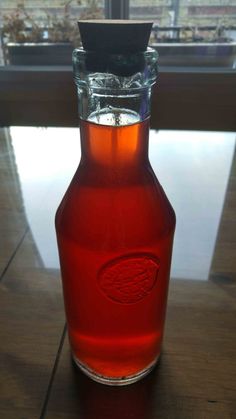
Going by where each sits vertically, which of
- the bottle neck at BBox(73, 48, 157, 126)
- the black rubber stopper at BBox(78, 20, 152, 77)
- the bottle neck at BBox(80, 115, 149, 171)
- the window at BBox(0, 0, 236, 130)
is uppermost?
the black rubber stopper at BBox(78, 20, 152, 77)

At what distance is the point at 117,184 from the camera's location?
30cm

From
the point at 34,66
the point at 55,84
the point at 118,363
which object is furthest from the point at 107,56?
the point at 34,66

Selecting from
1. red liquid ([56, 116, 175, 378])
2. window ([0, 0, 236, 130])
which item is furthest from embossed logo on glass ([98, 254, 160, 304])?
window ([0, 0, 236, 130])

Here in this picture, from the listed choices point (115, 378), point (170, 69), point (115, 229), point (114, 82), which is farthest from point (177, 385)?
point (170, 69)

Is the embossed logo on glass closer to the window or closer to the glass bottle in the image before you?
the glass bottle

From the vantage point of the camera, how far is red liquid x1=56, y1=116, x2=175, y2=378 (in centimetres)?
30

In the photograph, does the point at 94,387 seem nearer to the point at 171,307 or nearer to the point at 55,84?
the point at 171,307

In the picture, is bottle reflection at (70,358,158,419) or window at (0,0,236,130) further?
window at (0,0,236,130)

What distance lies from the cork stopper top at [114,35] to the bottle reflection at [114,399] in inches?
10.6

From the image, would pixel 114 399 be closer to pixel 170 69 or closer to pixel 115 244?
pixel 115 244

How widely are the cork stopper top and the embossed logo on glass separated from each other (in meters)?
0.15

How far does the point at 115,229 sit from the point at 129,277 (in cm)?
4

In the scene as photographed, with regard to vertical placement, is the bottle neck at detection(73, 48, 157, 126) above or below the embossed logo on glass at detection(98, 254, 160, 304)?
above

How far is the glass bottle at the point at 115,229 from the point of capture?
281 mm
